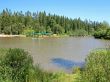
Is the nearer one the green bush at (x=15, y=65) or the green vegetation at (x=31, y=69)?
the green vegetation at (x=31, y=69)

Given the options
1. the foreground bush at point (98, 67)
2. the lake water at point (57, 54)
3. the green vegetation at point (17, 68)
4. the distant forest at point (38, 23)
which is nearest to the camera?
the foreground bush at point (98, 67)

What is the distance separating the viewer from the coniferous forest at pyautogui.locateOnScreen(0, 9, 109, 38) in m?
143

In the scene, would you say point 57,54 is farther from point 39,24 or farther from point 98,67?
point 39,24

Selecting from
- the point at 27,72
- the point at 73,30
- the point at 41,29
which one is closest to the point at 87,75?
the point at 27,72

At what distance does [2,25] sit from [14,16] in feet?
37.5

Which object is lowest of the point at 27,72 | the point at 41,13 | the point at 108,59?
the point at 27,72

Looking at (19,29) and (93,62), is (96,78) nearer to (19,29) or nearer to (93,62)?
(93,62)

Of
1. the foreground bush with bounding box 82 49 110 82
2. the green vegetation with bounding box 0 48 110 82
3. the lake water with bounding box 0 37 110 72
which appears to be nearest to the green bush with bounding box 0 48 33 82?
the green vegetation with bounding box 0 48 110 82

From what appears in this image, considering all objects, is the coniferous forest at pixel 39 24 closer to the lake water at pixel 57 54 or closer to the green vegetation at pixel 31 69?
the lake water at pixel 57 54

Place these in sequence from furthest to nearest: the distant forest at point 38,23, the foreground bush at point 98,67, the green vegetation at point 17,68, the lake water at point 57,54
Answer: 1. the distant forest at point 38,23
2. the lake water at point 57,54
3. the green vegetation at point 17,68
4. the foreground bush at point 98,67

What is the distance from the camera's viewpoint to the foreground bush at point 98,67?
11432 mm

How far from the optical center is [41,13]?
171625 millimetres

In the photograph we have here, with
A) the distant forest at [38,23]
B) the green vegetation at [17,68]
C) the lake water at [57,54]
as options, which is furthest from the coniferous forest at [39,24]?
the green vegetation at [17,68]

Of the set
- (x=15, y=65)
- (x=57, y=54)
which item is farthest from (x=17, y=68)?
(x=57, y=54)
